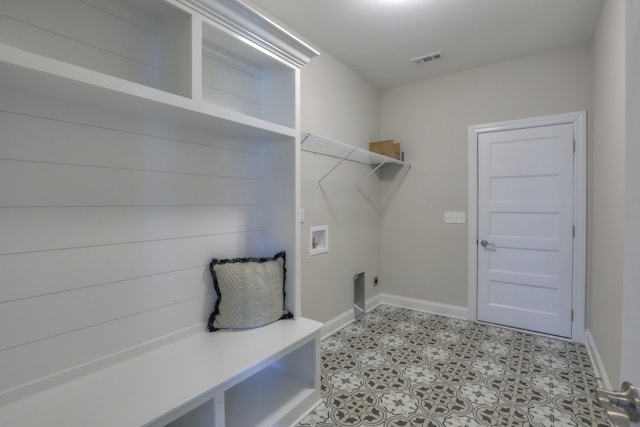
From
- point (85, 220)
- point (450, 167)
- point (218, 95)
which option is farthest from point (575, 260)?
point (85, 220)

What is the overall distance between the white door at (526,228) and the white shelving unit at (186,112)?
217 cm

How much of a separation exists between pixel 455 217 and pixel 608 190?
1.37 m

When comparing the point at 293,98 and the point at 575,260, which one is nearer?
the point at 293,98

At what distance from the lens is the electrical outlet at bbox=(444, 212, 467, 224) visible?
10.8 ft

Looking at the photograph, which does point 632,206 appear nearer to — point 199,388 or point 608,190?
point 199,388

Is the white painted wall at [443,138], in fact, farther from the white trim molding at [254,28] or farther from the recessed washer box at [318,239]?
the white trim molding at [254,28]

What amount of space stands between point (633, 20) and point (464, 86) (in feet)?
9.74

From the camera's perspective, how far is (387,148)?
11.2ft

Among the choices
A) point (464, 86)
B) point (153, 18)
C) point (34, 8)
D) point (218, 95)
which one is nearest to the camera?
point (34, 8)

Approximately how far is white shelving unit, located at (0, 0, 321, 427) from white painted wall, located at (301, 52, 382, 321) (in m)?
0.58

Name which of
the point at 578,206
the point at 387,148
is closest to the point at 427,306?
the point at 578,206

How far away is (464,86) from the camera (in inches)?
128

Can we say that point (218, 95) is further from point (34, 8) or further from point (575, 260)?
point (575, 260)

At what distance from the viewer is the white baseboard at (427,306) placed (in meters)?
3.34
